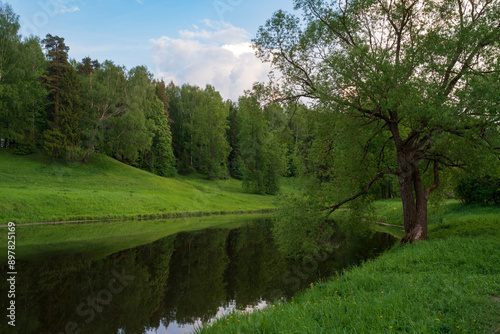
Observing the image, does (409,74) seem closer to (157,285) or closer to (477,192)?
(157,285)

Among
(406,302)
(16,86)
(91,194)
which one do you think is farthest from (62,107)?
(406,302)

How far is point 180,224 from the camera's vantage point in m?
28.2

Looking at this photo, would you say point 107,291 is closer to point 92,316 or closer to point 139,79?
point 92,316

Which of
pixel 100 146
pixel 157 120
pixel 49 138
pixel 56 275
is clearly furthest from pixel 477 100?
pixel 157 120

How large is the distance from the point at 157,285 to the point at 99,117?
136ft

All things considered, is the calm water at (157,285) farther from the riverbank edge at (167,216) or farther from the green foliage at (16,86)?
the green foliage at (16,86)

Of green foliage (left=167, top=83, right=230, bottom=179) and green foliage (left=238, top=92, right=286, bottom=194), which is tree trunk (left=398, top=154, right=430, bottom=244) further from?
green foliage (left=167, top=83, right=230, bottom=179)

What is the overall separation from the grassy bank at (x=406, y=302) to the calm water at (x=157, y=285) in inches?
108

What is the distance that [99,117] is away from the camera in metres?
46.8

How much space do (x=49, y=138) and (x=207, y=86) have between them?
3779 cm

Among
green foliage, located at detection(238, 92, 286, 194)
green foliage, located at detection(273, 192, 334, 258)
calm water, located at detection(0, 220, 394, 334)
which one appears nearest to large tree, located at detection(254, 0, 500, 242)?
green foliage, located at detection(273, 192, 334, 258)

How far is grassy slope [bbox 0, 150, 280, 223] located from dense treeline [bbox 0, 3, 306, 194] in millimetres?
3341

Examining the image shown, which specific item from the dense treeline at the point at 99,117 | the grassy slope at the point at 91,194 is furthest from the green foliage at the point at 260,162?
the grassy slope at the point at 91,194

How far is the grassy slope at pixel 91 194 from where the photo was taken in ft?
79.6
